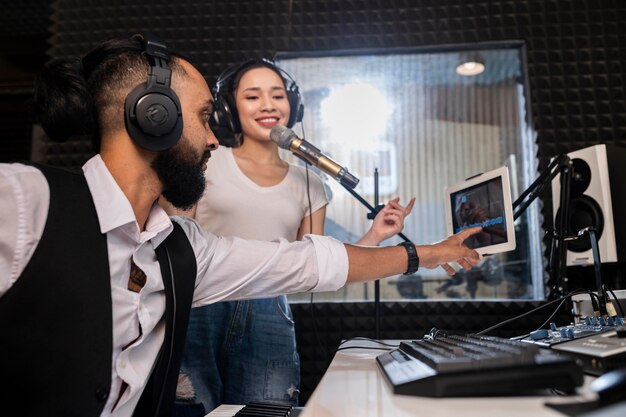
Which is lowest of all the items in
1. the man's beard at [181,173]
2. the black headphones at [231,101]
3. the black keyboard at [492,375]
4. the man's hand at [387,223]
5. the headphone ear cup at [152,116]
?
the black keyboard at [492,375]

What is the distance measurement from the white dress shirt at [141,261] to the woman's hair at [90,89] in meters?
0.09

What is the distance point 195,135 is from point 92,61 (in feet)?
0.85

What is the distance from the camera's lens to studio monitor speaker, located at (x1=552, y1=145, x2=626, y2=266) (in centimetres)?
174

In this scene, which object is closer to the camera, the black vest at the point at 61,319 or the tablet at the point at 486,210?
the black vest at the point at 61,319

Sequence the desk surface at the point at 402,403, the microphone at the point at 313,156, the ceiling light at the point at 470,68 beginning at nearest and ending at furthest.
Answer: the desk surface at the point at 402,403, the microphone at the point at 313,156, the ceiling light at the point at 470,68

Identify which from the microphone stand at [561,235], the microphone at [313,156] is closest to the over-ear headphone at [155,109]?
the microphone at [313,156]

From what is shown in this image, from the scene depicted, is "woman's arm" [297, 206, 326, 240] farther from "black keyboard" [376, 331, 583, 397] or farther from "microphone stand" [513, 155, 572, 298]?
"black keyboard" [376, 331, 583, 397]

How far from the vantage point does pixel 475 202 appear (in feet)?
4.43

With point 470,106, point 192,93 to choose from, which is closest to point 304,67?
point 470,106

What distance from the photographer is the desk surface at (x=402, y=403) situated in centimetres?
54

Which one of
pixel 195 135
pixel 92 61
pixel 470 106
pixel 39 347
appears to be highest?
pixel 470 106

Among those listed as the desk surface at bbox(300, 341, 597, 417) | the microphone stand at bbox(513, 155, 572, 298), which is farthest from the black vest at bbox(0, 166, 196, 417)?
the microphone stand at bbox(513, 155, 572, 298)

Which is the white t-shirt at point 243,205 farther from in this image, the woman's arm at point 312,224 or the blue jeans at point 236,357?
the blue jeans at point 236,357

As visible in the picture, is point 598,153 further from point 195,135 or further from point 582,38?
point 195,135
